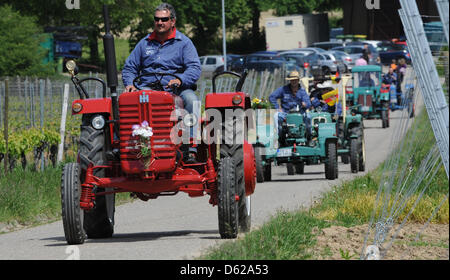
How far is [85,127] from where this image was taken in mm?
10789

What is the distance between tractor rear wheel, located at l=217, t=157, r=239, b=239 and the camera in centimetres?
1043

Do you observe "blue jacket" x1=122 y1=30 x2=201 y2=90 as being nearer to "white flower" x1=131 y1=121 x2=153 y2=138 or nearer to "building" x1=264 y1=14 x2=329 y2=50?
"white flower" x1=131 y1=121 x2=153 y2=138

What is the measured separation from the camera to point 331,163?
18.5 metres

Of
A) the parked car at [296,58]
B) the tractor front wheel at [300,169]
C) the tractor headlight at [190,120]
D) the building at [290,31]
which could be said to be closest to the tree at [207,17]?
the building at [290,31]

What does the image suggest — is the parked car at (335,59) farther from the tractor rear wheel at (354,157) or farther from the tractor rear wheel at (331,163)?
the tractor rear wheel at (331,163)

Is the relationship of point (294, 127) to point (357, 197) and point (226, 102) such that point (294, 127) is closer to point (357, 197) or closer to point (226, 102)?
point (357, 197)

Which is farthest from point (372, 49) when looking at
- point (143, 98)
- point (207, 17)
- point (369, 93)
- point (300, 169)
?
point (143, 98)

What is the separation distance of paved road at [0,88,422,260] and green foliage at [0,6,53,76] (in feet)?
107

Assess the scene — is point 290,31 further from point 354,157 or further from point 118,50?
point 354,157

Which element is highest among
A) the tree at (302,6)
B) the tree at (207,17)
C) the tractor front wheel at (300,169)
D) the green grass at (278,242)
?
the tree at (302,6)

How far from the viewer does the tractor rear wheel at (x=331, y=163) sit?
18547 mm
